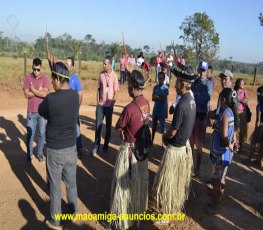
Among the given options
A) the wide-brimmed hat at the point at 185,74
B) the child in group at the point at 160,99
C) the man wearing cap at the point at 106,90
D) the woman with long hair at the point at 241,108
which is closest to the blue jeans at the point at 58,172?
the wide-brimmed hat at the point at 185,74

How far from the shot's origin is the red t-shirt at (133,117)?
4.00 m

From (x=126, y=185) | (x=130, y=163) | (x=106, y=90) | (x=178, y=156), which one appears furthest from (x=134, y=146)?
(x=106, y=90)

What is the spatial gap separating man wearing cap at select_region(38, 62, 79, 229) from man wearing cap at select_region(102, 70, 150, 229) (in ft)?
1.95

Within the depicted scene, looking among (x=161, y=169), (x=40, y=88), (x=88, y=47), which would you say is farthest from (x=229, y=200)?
(x=88, y=47)

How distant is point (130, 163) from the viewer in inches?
163

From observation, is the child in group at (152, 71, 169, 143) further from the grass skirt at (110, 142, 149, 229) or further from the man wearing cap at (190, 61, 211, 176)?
the grass skirt at (110, 142, 149, 229)

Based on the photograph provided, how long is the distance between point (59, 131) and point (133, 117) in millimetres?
909

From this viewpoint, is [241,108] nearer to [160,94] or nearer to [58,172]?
[160,94]

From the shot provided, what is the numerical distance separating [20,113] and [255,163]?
6929mm

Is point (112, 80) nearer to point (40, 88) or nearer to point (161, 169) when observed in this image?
point (40, 88)

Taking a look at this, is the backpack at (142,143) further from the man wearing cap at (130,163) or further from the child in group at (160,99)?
the child in group at (160,99)

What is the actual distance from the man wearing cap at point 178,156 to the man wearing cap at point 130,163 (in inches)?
12.9

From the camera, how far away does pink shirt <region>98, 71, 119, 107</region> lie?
21.1ft

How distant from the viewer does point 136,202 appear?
419cm
